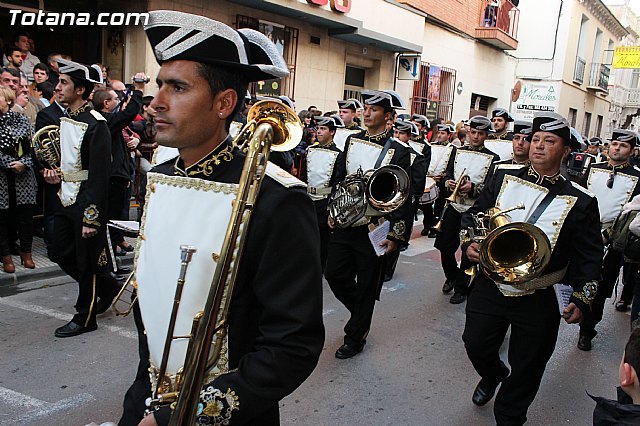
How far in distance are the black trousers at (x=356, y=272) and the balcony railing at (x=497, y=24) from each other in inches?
745

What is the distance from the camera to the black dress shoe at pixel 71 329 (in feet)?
16.2

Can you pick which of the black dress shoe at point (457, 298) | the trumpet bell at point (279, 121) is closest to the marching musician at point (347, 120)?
the black dress shoe at point (457, 298)

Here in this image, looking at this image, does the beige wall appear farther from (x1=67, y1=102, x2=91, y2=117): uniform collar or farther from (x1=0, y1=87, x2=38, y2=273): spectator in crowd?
(x1=67, y1=102, x2=91, y2=117): uniform collar

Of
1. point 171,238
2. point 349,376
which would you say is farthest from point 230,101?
point 349,376

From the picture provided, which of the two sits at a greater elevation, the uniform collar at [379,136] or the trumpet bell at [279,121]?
the trumpet bell at [279,121]

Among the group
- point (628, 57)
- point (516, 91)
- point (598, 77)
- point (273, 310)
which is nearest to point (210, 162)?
point (273, 310)

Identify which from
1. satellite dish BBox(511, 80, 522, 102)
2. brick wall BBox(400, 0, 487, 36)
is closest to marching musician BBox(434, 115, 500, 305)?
brick wall BBox(400, 0, 487, 36)

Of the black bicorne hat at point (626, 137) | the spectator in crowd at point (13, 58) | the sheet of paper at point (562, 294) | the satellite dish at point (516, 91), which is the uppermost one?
the satellite dish at point (516, 91)

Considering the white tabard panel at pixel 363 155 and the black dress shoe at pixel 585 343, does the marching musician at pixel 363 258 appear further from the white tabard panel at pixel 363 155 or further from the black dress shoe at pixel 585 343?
the black dress shoe at pixel 585 343

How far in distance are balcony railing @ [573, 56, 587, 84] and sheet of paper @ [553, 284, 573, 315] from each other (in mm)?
28829

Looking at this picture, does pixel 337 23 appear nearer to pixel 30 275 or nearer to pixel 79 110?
pixel 30 275

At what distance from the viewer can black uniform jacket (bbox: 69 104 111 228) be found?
15.6 feet

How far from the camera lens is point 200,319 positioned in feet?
5.17

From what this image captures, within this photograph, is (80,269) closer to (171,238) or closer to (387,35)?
(171,238)
